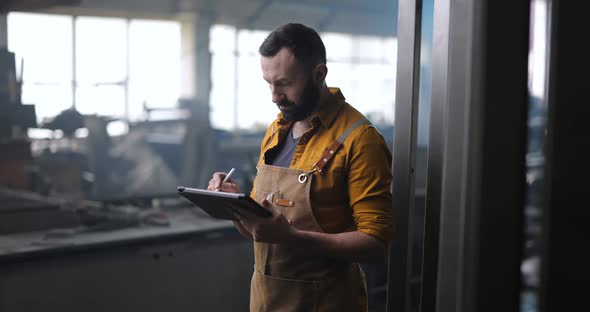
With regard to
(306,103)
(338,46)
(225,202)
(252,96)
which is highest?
(338,46)

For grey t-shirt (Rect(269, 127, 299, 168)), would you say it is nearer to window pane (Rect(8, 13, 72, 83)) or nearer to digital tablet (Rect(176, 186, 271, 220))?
digital tablet (Rect(176, 186, 271, 220))

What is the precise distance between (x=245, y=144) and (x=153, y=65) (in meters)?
0.75

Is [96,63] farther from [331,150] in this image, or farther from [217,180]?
[331,150]

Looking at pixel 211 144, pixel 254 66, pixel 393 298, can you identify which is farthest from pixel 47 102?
pixel 393 298

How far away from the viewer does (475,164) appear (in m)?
1.08

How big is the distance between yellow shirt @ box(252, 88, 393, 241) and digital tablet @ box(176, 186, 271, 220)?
19 cm

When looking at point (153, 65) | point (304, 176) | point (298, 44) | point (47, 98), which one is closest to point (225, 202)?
→ point (304, 176)

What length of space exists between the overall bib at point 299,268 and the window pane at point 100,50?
1.76 metres

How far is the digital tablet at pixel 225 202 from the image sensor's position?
54.6 inches

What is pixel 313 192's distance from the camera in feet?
5.15

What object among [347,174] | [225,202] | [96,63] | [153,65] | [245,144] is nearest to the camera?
[225,202]

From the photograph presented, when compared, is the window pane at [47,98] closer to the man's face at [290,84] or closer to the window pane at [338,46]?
the man's face at [290,84]

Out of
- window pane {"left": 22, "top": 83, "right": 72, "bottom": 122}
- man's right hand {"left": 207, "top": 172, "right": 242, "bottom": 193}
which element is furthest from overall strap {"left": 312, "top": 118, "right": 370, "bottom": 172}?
window pane {"left": 22, "top": 83, "right": 72, "bottom": 122}

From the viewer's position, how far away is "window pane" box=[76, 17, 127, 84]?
3070 millimetres
